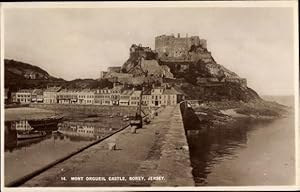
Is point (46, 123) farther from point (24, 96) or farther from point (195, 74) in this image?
point (195, 74)

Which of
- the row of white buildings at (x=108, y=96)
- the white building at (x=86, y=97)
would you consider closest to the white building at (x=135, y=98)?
the row of white buildings at (x=108, y=96)

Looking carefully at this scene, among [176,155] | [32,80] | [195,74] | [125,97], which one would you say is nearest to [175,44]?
[195,74]

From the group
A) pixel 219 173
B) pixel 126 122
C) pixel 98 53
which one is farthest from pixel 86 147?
pixel 219 173

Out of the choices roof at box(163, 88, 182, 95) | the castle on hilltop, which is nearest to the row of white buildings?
roof at box(163, 88, 182, 95)

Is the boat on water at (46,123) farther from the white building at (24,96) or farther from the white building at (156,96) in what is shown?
the white building at (156,96)

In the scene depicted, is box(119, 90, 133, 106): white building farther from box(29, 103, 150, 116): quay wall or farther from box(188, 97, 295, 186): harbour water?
box(188, 97, 295, 186): harbour water
